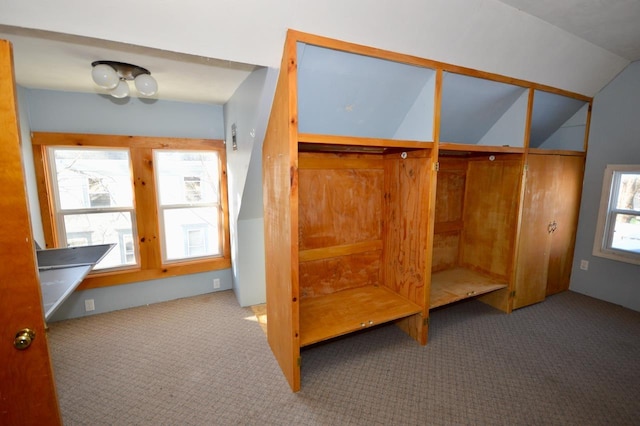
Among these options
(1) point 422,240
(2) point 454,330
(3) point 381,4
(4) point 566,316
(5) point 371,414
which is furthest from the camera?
(4) point 566,316

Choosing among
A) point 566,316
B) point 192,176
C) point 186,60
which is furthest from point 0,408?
point 566,316

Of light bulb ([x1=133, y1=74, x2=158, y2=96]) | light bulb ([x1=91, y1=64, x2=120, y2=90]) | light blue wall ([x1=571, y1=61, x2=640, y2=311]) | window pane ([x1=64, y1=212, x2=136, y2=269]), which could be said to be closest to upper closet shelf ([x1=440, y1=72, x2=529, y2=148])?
light blue wall ([x1=571, y1=61, x2=640, y2=311])

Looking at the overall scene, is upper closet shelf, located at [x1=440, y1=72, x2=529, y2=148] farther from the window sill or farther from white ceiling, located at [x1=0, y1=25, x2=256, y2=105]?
the window sill

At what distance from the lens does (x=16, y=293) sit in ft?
3.14

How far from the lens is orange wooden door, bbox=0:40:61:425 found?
921 mm

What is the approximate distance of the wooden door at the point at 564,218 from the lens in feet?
9.32

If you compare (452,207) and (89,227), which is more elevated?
(452,207)

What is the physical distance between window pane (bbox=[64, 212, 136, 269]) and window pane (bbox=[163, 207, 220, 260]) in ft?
1.18

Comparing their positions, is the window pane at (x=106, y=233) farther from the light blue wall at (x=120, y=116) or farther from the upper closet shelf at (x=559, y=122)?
the upper closet shelf at (x=559, y=122)

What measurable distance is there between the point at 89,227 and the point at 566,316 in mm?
4864

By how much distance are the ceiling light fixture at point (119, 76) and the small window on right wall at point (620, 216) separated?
174 inches

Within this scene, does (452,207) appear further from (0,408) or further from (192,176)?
(0,408)

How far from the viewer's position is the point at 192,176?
3.19m

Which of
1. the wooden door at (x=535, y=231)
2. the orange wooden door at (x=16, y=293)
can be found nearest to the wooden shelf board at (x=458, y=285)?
the wooden door at (x=535, y=231)
